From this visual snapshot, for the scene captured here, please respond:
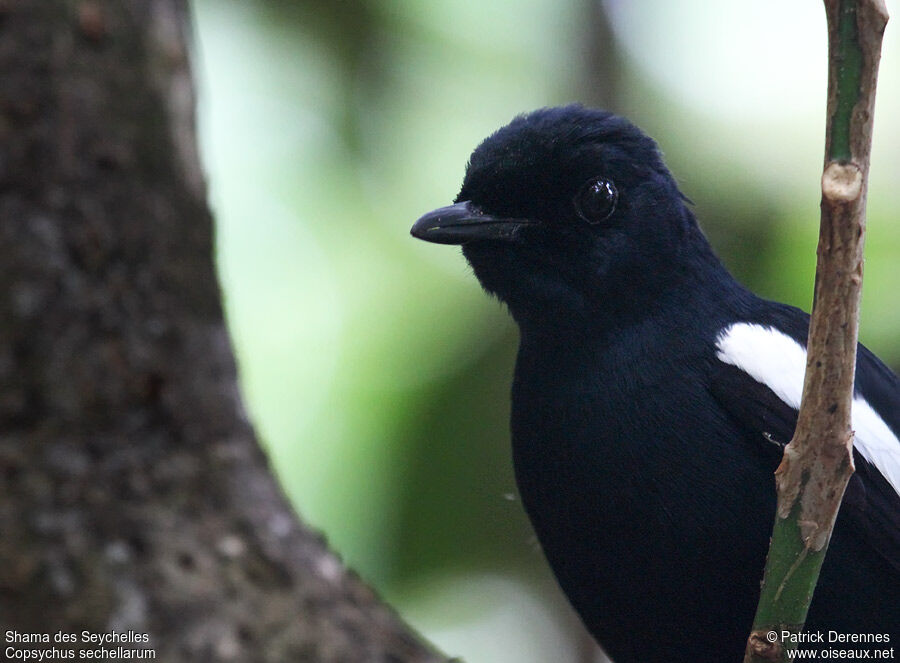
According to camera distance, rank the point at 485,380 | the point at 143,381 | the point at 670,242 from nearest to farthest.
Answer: the point at 143,381, the point at 670,242, the point at 485,380

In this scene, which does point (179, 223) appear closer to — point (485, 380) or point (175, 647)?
point (175, 647)

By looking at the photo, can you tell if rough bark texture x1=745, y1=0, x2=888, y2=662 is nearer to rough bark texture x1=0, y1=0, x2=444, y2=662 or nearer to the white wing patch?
rough bark texture x1=0, y1=0, x2=444, y2=662

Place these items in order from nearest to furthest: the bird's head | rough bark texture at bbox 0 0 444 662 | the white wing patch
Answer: rough bark texture at bbox 0 0 444 662, the white wing patch, the bird's head

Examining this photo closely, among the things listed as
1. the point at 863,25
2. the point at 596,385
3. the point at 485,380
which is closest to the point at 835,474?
the point at 863,25

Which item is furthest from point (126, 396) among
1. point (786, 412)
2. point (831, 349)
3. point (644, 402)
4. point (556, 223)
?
point (786, 412)

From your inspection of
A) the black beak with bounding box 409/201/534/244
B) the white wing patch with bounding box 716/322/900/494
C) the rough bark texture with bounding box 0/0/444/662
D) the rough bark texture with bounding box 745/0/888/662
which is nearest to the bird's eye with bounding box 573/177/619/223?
the black beak with bounding box 409/201/534/244

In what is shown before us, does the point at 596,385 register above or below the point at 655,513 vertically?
above

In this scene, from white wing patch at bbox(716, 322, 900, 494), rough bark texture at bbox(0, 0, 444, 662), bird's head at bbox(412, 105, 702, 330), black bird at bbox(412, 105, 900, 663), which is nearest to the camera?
rough bark texture at bbox(0, 0, 444, 662)

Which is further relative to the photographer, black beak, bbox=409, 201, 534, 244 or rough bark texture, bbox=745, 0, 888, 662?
black beak, bbox=409, 201, 534, 244
